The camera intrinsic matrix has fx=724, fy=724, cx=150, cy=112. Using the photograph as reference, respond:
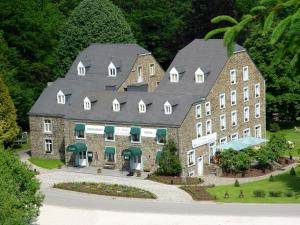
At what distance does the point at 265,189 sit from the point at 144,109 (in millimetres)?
14546

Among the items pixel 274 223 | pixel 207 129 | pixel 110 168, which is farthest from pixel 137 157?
pixel 274 223

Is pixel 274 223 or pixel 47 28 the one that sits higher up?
pixel 47 28

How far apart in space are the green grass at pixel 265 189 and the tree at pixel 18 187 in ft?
50.2

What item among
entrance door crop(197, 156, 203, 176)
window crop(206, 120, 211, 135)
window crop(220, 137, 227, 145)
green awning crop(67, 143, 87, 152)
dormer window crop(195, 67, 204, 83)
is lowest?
entrance door crop(197, 156, 203, 176)

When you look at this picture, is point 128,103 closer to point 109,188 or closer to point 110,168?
point 110,168

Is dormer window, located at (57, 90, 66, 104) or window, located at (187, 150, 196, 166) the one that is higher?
dormer window, located at (57, 90, 66, 104)

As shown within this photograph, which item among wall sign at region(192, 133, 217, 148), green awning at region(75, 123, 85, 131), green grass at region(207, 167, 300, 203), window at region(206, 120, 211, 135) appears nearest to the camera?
green grass at region(207, 167, 300, 203)

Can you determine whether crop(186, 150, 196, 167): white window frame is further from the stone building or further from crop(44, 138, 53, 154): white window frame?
crop(44, 138, 53, 154): white window frame

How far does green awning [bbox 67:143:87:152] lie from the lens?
65.7 m

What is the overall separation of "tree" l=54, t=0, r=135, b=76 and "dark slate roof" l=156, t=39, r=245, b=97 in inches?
714

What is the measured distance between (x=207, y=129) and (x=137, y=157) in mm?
7264

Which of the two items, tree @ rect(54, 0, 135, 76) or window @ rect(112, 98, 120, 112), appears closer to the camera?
window @ rect(112, 98, 120, 112)

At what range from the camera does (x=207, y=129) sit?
2606 inches

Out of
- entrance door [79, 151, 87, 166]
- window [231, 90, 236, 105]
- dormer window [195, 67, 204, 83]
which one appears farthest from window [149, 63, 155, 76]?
entrance door [79, 151, 87, 166]
